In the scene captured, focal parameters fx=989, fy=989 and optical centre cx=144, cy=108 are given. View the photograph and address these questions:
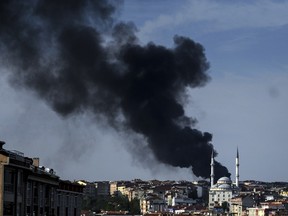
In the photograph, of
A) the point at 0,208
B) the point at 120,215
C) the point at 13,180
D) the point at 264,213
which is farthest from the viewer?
the point at 264,213

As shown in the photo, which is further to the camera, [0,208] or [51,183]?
[51,183]

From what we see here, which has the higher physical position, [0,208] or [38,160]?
[38,160]

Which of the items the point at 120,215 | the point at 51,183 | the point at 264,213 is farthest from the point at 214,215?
the point at 51,183

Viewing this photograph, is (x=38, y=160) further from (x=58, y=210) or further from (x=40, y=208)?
(x=40, y=208)

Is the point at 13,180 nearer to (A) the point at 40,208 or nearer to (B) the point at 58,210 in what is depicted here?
(A) the point at 40,208

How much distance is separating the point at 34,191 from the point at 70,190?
47.5ft

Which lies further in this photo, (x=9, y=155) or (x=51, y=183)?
(x=51, y=183)

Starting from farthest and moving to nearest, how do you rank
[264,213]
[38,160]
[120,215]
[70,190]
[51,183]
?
[264,213]
[120,215]
[70,190]
[38,160]
[51,183]

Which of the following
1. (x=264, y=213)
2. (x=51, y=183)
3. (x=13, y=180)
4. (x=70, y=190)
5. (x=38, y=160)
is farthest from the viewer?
(x=264, y=213)

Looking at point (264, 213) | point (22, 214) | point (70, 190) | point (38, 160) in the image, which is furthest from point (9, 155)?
point (264, 213)

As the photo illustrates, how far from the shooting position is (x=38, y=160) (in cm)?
4384

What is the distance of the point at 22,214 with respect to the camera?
3244 cm

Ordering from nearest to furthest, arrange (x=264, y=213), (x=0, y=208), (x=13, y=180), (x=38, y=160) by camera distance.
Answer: (x=0, y=208) → (x=13, y=180) → (x=38, y=160) → (x=264, y=213)

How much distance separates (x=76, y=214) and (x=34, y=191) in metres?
16.5
